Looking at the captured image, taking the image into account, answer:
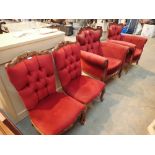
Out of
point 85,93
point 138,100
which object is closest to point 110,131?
point 85,93

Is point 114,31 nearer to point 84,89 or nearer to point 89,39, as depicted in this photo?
point 89,39

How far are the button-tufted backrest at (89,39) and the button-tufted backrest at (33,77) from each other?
90 centimetres

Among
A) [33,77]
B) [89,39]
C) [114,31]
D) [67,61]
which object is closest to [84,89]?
[67,61]

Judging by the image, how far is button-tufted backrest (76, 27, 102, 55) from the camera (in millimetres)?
2064

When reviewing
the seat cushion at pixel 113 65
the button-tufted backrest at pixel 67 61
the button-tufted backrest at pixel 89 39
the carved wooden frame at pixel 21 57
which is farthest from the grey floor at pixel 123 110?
the carved wooden frame at pixel 21 57

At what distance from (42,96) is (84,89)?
1.63ft

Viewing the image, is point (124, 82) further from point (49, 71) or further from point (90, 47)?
point (49, 71)

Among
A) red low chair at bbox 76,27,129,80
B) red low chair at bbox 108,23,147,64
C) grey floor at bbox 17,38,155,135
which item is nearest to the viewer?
grey floor at bbox 17,38,155,135

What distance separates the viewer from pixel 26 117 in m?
1.67

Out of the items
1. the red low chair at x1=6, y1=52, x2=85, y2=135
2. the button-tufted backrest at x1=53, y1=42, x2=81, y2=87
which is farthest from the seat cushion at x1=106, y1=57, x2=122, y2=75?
the red low chair at x1=6, y1=52, x2=85, y2=135

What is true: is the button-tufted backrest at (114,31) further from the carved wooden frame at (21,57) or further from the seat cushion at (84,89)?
the carved wooden frame at (21,57)

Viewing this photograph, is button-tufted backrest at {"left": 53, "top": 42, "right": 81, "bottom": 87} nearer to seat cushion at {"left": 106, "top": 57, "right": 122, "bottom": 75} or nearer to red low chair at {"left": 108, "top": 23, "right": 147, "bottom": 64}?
seat cushion at {"left": 106, "top": 57, "right": 122, "bottom": 75}

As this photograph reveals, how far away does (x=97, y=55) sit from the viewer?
6.52 feet
